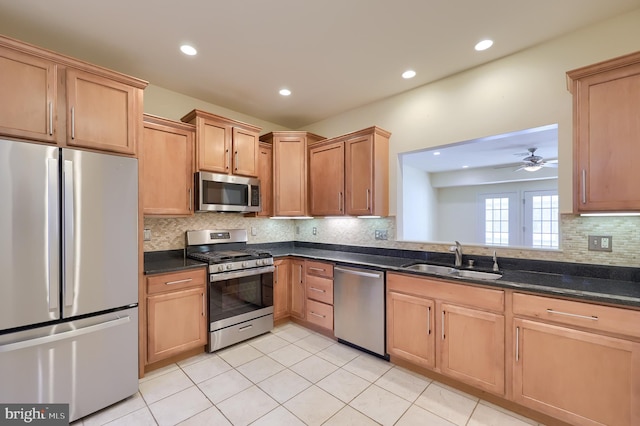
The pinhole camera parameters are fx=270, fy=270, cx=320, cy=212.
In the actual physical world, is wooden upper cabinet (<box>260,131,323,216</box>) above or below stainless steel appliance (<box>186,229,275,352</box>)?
above

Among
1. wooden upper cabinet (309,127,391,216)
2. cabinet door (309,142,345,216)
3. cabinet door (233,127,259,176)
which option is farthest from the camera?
cabinet door (309,142,345,216)

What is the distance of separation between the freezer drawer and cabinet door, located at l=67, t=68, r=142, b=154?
4.16 feet

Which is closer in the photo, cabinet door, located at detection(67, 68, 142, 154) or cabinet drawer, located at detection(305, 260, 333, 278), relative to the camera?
cabinet door, located at detection(67, 68, 142, 154)

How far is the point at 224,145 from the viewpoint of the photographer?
10.1ft

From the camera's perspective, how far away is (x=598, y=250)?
2016 millimetres

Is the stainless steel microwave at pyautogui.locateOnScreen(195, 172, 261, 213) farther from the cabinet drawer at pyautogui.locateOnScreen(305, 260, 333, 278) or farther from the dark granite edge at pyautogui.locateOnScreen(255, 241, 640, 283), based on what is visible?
the dark granite edge at pyautogui.locateOnScreen(255, 241, 640, 283)

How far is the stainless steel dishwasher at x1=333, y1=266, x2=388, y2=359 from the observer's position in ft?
8.45

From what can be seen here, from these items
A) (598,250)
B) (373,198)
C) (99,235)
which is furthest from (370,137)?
(99,235)

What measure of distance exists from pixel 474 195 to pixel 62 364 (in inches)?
324

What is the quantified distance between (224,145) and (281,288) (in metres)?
1.85

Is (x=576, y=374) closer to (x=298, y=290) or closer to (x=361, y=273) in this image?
(x=361, y=273)

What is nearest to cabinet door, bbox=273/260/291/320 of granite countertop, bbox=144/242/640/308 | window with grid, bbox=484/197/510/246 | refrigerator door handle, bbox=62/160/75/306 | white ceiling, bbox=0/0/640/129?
granite countertop, bbox=144/242/640/308

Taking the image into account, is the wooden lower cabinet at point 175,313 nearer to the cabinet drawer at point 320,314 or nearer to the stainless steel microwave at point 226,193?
the stainless steel microwave at point 226,193

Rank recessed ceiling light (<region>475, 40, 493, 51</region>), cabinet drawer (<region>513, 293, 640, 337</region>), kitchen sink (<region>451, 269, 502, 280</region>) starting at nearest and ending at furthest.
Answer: cabinet drawer (<region>513, 293, 640, 337</region>) < recessed ceiling light (<region>475, 40, 493, 51</region>) < kitchen sink (<region>451, 269, 502, 280</region>)
